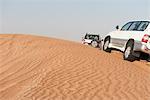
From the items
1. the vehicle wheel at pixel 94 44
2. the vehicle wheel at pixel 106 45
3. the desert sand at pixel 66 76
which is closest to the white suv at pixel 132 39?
the desert sand at pixel 66 76

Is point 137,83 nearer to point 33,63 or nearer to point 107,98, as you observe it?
point 107,98

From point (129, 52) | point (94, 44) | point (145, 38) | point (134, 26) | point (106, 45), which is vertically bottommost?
point (94, 44)

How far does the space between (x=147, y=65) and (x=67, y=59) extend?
2943 millimetres

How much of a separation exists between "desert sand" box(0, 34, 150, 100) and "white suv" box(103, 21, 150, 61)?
21.2 inches

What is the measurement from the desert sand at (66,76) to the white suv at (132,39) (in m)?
0.54

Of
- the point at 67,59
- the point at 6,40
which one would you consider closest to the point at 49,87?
the point at 67,59

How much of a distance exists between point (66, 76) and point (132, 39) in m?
4.91

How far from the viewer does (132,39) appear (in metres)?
15.2

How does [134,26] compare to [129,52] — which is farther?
[134,26]

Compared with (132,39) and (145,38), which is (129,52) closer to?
(132,39)

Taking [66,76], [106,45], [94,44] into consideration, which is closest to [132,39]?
[106,45]

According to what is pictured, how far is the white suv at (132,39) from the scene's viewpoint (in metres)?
14.2

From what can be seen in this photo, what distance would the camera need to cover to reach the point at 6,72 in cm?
1163

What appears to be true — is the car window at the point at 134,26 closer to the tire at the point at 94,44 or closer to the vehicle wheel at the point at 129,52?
the vehicle wheel at the point at 129,52
